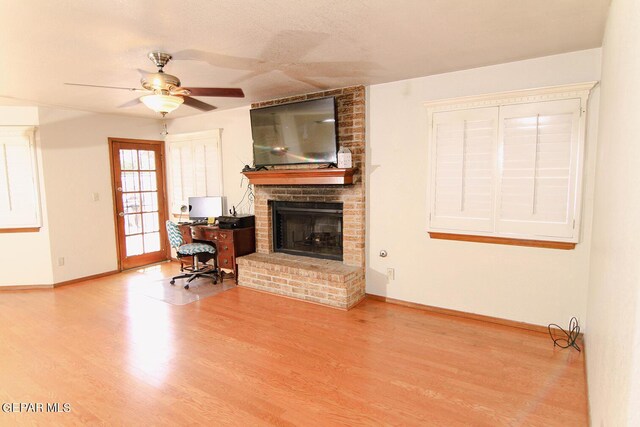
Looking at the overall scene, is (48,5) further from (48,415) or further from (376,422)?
(376,422)

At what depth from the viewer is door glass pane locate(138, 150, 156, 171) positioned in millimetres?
5832

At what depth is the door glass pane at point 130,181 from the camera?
5.59 meters

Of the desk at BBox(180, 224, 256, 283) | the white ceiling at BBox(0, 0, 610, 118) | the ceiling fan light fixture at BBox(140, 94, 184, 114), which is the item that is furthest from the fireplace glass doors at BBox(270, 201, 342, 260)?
the ceiling fan light fixture at BBox(140, 94, 184, 114)

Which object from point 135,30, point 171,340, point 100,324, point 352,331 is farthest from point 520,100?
point 100,324

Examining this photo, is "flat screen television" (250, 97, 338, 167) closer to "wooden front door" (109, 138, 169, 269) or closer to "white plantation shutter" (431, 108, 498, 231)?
"white plantation shutter" (431, 108, 498, 231)

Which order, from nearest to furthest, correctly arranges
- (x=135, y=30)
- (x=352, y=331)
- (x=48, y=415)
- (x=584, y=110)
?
1. (x=48, y=415)
2. (x=135, y=30)
3. (x=584, y=110)
4. (x=352, y=331)

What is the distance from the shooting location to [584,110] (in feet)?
9.30

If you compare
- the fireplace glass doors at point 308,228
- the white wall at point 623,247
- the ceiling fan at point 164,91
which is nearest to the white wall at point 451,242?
the fireplace glass doors at point 308,228

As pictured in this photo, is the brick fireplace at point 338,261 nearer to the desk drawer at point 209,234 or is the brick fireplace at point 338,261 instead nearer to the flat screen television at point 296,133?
the flat screen television at point 296,133

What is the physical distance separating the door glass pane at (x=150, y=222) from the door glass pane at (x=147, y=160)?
2.62ft

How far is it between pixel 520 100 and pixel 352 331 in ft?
8.58

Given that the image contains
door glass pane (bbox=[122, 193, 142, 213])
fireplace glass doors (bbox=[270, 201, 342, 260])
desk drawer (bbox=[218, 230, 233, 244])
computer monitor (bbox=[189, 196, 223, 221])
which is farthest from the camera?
door glass pane (bbox=[122, 193, 142, 213])

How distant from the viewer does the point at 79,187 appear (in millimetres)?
5051

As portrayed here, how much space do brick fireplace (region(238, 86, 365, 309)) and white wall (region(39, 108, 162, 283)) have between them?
2.49m
